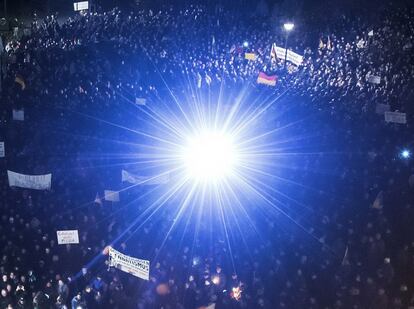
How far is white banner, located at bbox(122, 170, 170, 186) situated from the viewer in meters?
10.6

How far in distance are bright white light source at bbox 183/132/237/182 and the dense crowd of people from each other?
112 cm

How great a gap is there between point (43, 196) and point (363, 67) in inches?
323

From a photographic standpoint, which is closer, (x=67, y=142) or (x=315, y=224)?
Result: (x=315, y=224)

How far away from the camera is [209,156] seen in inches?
439

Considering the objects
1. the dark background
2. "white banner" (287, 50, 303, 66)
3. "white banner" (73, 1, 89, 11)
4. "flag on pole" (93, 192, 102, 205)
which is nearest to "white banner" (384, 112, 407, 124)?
"white banner" (287, 50, 303, 66)

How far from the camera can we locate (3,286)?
9070mm

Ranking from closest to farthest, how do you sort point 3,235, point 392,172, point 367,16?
point 392,172
point 3,235
point 367,16

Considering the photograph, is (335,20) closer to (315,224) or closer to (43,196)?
(315,224)

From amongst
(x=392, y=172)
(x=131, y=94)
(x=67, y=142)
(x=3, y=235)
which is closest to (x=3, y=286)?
(x=3, y=235)

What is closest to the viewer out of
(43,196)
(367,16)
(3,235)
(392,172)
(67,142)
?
(392,172)

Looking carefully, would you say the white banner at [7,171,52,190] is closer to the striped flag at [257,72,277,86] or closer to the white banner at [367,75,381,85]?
the striped flag at [257,72,277,86]

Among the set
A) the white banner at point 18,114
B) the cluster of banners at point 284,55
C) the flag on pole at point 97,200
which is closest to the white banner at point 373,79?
the cluster of banners at point 284,55

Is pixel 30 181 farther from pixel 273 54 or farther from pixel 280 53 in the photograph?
pixel 280 53

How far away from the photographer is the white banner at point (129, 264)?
8552 millimetres
